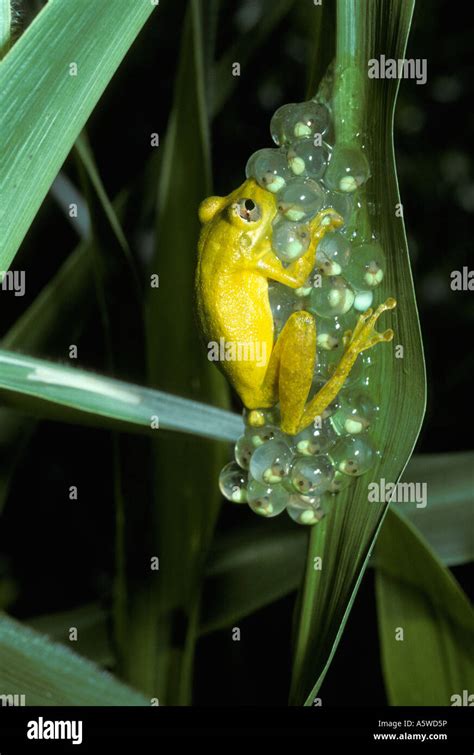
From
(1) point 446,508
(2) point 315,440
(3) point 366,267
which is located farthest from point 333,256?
(1) point 446,508

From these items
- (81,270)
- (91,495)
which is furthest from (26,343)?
(91,495)

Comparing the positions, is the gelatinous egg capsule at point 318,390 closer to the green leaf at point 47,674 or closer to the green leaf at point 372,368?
the green leaf at point 372,368

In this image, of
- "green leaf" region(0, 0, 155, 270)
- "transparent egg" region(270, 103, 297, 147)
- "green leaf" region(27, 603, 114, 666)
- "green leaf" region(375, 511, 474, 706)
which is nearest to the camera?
"green leaf" region(0, 0, 155, 270)

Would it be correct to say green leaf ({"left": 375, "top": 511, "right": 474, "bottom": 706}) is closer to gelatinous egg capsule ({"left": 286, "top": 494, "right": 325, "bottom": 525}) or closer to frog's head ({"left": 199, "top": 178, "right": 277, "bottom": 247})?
gelatinous egg capsule ({"left": 286, "top": 494, "right": 325, "bottom": 525})

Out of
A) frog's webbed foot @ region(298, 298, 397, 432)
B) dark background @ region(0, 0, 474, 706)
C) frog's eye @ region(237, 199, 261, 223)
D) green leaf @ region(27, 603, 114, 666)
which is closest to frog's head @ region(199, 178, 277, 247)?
frog's eye @ region(237, 199, 261, 223)

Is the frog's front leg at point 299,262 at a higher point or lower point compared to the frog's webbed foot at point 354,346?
higher

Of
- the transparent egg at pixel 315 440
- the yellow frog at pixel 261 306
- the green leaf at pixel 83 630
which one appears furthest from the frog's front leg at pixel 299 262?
the green leaf at pixel 83 630

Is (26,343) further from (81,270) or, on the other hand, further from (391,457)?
(391,457)
